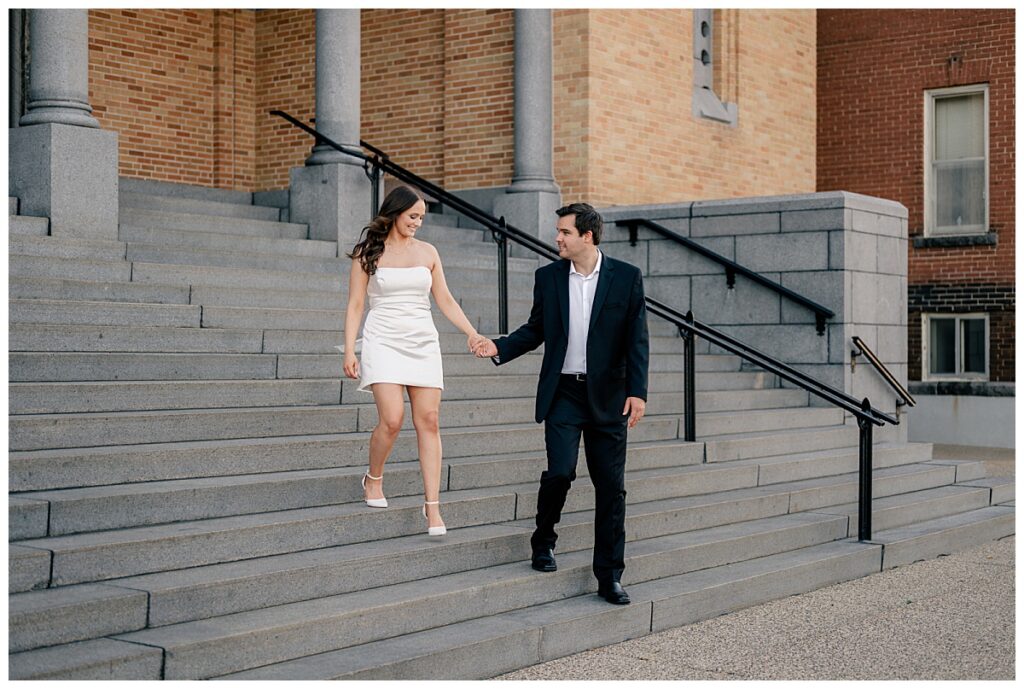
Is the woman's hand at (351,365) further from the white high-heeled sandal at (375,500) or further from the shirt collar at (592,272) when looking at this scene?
the shirt collar at (592,272)

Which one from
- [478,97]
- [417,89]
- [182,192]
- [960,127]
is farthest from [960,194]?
[182,192]

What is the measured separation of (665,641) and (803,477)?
381 centimetres

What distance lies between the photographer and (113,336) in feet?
26.6

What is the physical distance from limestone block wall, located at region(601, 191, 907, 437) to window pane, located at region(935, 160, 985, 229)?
731 centimetres

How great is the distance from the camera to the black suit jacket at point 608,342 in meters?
6.66

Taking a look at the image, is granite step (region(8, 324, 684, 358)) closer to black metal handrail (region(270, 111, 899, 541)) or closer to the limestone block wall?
black metal handrail (region(270, 111, 899, 541))

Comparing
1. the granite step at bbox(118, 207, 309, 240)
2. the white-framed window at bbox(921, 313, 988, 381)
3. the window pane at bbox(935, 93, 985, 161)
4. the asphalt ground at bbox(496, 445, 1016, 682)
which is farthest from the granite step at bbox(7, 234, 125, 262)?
the window pane at bbox(935, 93, 985, 161)

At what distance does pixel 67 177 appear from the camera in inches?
380

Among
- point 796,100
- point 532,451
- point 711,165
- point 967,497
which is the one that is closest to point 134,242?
point 532,451

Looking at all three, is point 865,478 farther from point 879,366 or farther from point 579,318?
point 579,318

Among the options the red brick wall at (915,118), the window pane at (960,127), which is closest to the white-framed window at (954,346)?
the red brick wall at (915,118)

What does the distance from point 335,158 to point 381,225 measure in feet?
17.8

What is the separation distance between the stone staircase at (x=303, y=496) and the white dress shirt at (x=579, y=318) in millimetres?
1039

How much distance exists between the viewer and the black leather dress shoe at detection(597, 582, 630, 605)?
22.4ft
